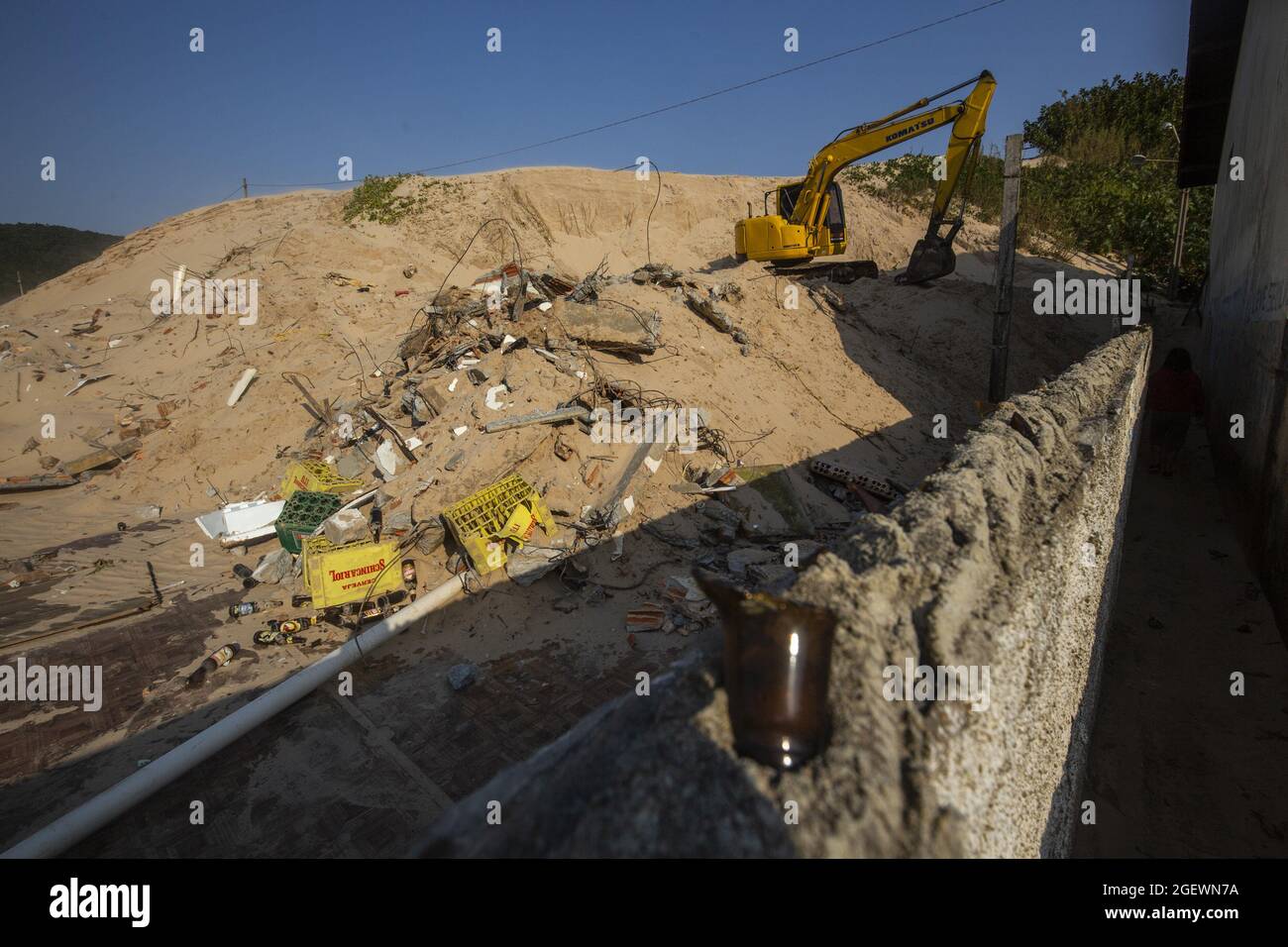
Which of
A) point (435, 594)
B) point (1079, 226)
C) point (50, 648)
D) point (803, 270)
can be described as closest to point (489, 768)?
point (435, 594)

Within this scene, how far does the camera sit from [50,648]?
512 centimetres

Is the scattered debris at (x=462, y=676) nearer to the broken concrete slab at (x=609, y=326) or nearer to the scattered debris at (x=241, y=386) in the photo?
the broken concrete slab at (x=609, y=326)

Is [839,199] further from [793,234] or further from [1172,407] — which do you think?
[1172,407]

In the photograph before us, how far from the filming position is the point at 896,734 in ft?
4.24

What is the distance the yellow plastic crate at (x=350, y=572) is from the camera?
5070mm

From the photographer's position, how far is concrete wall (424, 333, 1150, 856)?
1055mm

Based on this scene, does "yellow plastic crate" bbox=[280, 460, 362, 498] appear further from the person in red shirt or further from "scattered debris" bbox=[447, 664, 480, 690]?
the person in red shirt

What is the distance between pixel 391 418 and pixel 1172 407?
32.1ft

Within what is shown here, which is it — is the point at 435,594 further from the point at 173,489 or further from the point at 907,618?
the point at 173,489

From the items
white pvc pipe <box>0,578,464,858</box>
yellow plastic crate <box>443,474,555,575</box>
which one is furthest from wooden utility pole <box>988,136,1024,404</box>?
white pvc pipe <box>0,578,464,858</box>

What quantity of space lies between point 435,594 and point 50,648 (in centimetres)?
326

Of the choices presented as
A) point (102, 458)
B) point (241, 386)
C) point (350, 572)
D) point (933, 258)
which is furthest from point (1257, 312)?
point (102, 458)

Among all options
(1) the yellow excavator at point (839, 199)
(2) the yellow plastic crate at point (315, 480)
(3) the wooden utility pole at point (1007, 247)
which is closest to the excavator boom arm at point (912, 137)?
(1) the yellow excavator at point (839, 199)
